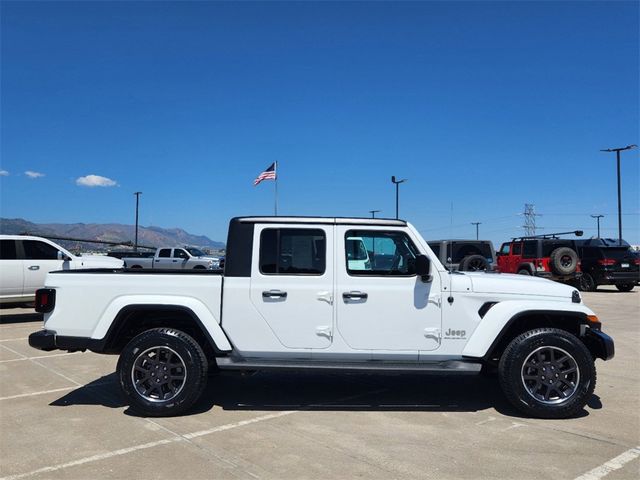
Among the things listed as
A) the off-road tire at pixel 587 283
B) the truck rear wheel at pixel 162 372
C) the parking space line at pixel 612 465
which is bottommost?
the parking space line at pixel 612 465

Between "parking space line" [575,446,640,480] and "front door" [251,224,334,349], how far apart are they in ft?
7.47

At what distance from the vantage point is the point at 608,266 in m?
19.0

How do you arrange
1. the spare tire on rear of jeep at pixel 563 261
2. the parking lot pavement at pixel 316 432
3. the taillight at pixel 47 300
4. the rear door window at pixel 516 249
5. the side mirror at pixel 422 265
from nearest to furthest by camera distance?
the parking lot pavement at pixel 316 432 < the side mirror at pixel 422 265 < the taillight at pixel 47 300 < the spare tire on rear of jeep at pixel 563 261 < the rear door window at pixel 516 249

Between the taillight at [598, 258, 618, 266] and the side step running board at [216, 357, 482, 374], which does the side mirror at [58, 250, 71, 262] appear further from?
the taillight at [598, 258, 618, 266]

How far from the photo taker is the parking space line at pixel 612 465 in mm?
3541

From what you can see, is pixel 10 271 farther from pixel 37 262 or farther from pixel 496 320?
pixel 496 320

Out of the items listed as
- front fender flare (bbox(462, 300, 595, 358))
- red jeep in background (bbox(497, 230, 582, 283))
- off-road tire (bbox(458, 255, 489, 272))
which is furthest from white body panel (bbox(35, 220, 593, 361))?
red jeep in background (bbox(497, 230, 582, 283))

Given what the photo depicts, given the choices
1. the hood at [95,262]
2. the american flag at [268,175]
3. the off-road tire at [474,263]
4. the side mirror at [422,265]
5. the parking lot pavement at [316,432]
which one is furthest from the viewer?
the american flag at [268,175]

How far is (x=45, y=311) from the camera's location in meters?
4.89

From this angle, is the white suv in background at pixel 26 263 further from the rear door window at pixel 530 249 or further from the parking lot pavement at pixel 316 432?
the rear door window at pixel 530 249

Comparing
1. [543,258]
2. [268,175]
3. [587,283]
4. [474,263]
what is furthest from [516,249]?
[268,175]

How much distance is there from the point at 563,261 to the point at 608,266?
2.40 m

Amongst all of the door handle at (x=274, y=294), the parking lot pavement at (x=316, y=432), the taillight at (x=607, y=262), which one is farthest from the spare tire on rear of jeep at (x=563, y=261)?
the door handle at (x=274, y=294)

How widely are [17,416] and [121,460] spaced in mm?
1743
